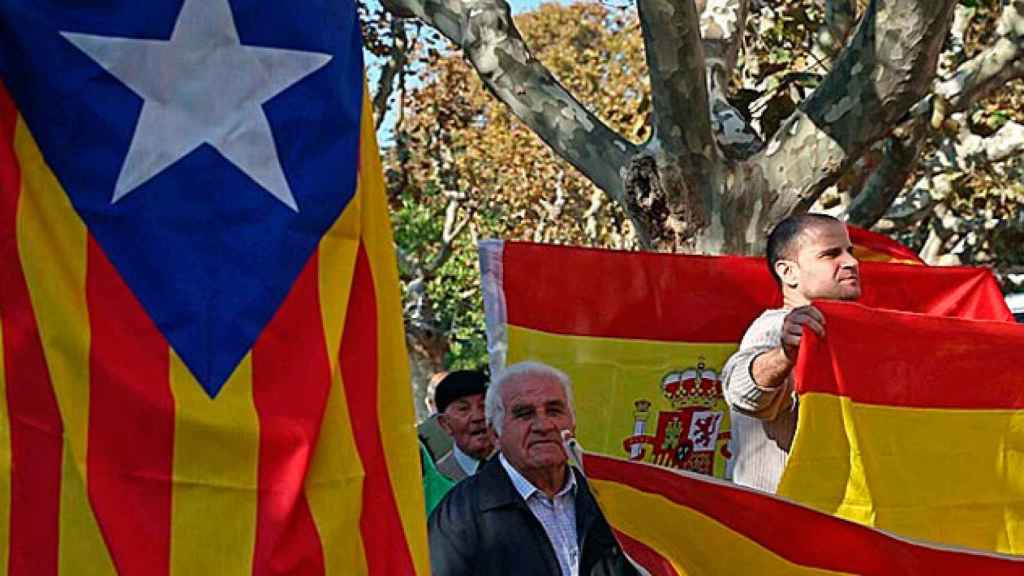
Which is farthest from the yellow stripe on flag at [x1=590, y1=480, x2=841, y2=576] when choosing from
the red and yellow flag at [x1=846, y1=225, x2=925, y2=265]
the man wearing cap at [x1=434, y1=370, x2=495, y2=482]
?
the red and yellow flag at [x1=846, y1=225, x2=925, y2=265]

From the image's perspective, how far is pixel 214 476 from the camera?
351 centimetres

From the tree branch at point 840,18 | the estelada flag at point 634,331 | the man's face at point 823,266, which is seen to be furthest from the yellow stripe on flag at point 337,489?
A: the tree branch at point 840,18

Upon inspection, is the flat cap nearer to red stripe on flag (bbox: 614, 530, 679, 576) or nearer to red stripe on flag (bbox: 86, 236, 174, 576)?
red stripe on flag (bbox: 614, 530, 679, 576)

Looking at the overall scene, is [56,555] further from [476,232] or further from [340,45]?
[476,232]

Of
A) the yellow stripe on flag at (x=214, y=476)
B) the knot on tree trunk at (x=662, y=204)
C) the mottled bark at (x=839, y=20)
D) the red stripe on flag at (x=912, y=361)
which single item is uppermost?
the mottled bark at (x=839, y=20)

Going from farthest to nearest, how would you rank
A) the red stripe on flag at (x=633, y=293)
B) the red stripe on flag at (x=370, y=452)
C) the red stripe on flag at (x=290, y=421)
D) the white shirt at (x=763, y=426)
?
the red stripe on flag at (x=633, y=293)
the white shirt at (x=763, y=426)
the red stripe on flag at (x=370, y=452)
the red stripe on flag at (x=290, y=421)

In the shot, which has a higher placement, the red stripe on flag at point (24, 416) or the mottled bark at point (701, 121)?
the mottled bark at point (701, 121)

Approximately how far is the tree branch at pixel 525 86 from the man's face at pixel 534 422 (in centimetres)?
309

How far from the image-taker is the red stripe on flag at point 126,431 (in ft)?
11.3

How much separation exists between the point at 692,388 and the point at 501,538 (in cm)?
170

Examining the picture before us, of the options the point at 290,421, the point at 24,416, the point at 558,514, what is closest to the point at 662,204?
the point at 558,514

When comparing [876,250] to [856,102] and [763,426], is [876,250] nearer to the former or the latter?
[856,102]

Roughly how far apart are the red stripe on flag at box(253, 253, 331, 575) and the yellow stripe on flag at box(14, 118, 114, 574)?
305mm

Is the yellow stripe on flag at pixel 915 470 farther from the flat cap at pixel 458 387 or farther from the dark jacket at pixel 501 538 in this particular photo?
the flat cap at pixel 458 387
